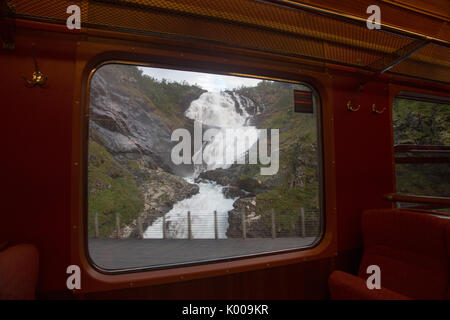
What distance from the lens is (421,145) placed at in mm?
2117

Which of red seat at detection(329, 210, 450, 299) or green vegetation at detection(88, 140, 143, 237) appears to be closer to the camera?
red seat at detection(329, 210, 450, 299)

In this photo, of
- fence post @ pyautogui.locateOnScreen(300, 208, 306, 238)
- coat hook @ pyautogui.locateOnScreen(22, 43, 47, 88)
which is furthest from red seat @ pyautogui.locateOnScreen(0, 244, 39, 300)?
fence post @ pyautogui.locateOnScreen(300, 208, 306, 238)

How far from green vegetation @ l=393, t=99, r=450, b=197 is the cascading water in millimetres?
1508

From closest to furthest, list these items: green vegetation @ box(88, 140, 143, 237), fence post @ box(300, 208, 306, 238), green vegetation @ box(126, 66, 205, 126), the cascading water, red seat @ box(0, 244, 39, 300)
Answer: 1. red seat @ box(0, 244, 39, 300)
2. green vegetation @ box(88, 140, 143, 237)
3. green vegetation @ box(126, 66, 205, 126)
4. the cascading water
5. fence post @ box(300, 208, 306, 238)

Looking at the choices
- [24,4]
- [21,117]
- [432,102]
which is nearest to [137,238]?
[21,117]

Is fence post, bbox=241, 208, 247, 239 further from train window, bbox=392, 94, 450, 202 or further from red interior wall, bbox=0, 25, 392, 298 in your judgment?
train window, bbox=392, 94, 450, 202

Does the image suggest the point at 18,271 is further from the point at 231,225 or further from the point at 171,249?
the point at 231,225

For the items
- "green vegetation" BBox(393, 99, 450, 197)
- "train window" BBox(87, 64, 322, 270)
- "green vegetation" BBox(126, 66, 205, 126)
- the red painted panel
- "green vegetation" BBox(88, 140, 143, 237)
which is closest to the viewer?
the red painted panel

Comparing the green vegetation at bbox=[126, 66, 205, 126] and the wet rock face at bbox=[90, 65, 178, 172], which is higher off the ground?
the green vegetation at bbox=[126, 66, 205, 126]

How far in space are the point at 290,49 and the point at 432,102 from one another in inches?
80.2

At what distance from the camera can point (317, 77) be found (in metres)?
1.88

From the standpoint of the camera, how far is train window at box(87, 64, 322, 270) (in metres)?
1.56

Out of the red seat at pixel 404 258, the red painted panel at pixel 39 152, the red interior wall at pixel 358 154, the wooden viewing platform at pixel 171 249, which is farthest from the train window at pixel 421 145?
the red painted panel at pixel 39 152

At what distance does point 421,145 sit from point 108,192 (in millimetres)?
2751
